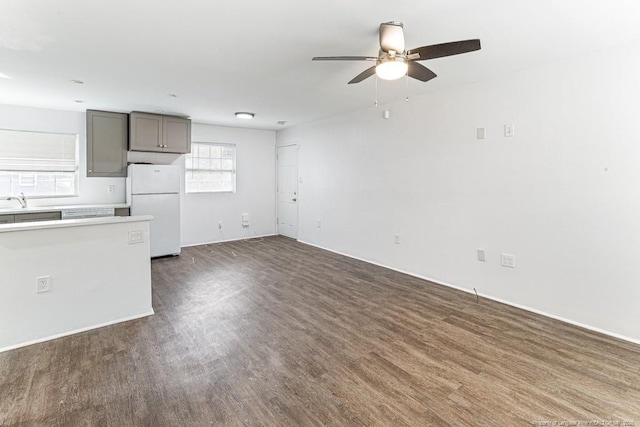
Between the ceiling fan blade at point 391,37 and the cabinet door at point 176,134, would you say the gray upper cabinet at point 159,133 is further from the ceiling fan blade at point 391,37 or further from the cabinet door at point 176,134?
the ceiling fan blade at point 391,37

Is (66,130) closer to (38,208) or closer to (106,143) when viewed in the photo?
(106,143)

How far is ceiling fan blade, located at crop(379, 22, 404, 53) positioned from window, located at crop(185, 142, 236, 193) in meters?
5.09

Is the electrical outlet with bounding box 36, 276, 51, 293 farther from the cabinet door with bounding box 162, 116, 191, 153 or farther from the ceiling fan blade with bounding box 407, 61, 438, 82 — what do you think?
the ceiling fan blade with bounding box 407, 61, 438, 82

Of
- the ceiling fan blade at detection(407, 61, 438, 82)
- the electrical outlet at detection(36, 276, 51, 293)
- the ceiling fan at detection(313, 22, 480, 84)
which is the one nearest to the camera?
the ceiling fan at detection(313, 22, 480, 84)

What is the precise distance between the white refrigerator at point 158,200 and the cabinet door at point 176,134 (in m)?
0.39

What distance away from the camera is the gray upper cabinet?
5.14 metres

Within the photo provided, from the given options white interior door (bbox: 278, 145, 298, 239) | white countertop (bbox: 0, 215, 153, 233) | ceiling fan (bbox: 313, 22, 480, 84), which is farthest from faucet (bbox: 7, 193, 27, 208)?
ceiling fan (bbox: 313, 22, 480, 84)

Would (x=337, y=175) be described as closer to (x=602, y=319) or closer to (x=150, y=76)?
(x=150, y=76)

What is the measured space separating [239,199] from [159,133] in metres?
2.15

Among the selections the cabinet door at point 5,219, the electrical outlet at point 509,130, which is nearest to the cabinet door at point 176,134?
the cabinet door at point 5,219

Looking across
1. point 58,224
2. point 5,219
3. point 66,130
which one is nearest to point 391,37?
point 58,224

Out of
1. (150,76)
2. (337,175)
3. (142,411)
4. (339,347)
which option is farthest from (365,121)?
(142,411)

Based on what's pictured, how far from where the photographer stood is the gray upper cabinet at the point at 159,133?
202 inches

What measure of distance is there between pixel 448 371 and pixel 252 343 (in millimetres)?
1556
